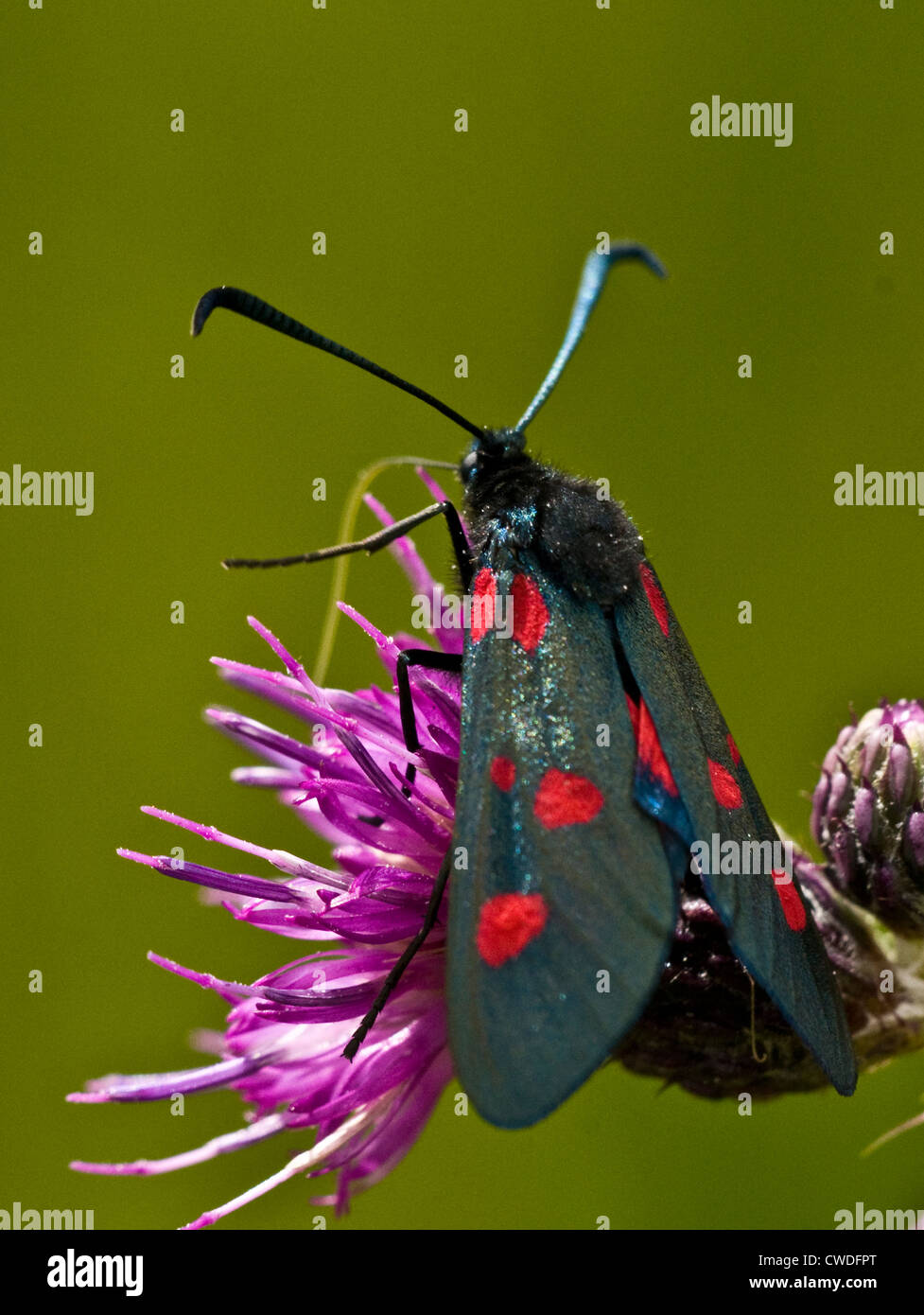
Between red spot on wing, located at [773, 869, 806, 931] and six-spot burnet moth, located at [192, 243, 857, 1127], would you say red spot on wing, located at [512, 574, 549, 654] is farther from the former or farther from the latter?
red spot on wing, located at [773, 869, 806, 931]

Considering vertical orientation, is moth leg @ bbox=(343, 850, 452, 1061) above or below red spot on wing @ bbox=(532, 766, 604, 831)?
below

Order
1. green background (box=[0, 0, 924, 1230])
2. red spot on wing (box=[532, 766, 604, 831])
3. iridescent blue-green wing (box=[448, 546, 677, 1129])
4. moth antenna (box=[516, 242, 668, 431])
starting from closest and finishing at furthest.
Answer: iridescent blue-green wing (box=[448, 546, 677, 1129])
red spot on wing (box=[532, 766, 604, 831])
moth antenna (box=[516, 242, 668, 431])
green background (box=[0, 0, 924, 1230])

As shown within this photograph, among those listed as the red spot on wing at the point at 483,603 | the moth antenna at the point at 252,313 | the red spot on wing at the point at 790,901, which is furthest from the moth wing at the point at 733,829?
the moth antenna at the point at 252,313

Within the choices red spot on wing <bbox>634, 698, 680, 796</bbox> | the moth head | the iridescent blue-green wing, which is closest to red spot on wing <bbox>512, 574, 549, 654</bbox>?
the iridescent blue-green wing

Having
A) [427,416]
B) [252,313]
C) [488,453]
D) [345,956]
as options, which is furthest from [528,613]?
[427,416]

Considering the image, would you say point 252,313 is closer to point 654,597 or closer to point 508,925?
point 654,597

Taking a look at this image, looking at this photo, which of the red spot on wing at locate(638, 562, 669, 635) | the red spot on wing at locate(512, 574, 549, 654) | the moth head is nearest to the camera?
the red spot on wing at locate(512, 574, 549, 654)
